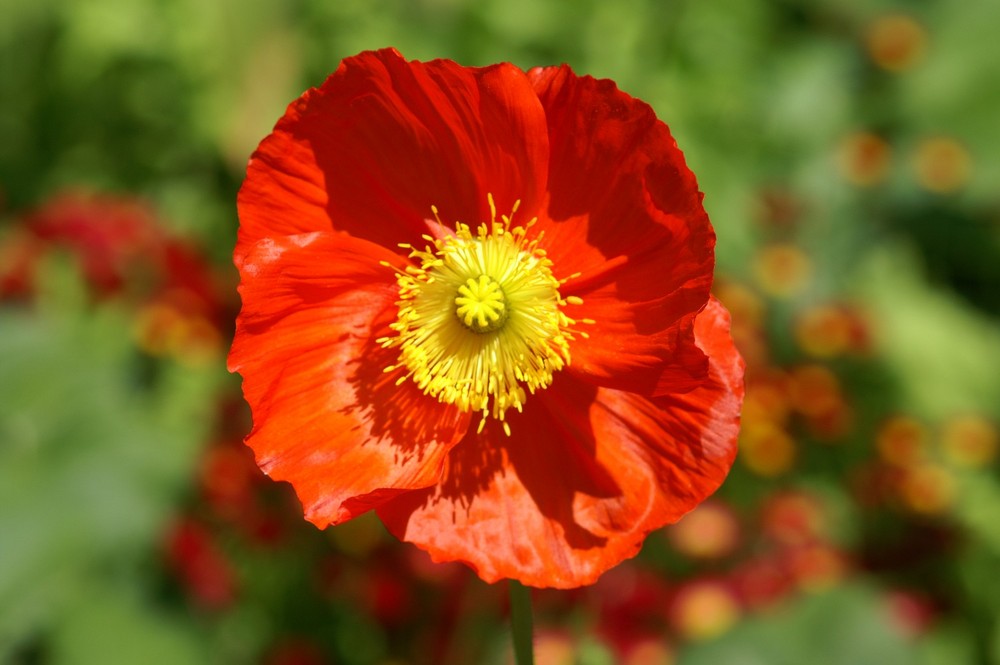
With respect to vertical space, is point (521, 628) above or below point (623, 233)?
below

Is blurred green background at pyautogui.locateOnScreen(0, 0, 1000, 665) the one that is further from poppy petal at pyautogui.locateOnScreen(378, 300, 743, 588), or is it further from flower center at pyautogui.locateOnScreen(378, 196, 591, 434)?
flower center at pyautogui.locateOnScreen(378, 196, 591, 434)

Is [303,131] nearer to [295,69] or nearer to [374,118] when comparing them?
[374,118]

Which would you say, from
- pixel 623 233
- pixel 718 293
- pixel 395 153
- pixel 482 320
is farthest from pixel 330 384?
pixel 718 293

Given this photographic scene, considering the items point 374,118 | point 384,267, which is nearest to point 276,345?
point 384,267

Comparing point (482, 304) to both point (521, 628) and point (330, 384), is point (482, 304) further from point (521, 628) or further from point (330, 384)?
point (521, 628)

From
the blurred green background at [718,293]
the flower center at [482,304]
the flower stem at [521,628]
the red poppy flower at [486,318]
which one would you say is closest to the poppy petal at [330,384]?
the red poppy flower at [486,318]

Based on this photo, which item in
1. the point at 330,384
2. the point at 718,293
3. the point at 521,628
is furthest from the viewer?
the point at 718,293

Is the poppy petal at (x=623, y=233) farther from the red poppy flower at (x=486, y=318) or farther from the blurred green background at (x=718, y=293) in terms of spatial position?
the blurred green background at (x=718, y=293)
